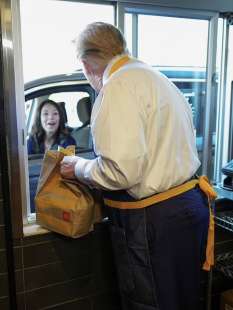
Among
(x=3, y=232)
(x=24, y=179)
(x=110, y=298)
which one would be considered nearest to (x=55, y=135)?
(x=24, y=179)

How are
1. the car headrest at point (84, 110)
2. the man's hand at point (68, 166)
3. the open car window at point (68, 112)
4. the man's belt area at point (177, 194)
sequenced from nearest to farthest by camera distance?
the man's belt area at point (177, 194), the man's hand at point (68, 166), the open car window at point (68, 112), the car headrest at point (84, 110)

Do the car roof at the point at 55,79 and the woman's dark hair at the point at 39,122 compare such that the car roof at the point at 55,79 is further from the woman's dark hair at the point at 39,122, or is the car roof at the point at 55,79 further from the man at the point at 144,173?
the man at the point at 144,173

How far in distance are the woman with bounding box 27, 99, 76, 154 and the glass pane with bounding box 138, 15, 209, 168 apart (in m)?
0.50

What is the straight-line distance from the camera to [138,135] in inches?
45.3

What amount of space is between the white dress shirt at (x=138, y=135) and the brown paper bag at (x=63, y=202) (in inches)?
5.5

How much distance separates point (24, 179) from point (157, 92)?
704 millimetres

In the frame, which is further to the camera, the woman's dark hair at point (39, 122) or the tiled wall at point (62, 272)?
the woman's dark hair at point (39, 122)

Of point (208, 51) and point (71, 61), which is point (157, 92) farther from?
point (208, 51)

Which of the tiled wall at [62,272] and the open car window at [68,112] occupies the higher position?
the open car window at [68,112]

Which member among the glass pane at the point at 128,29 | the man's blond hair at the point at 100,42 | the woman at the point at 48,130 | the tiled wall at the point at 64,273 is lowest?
the tiled wall at the point at 64,273

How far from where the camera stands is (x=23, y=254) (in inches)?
60.6

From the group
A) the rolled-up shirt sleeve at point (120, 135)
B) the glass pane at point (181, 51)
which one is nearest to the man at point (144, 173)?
the rolled-up shirt sleeve at point (120, 135)

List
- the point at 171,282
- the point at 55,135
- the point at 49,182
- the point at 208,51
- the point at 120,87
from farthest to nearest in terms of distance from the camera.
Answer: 1. the point at 208,51
2. the point at 55,135
3. the point at 49,182
4. the point at 171,282
5. the point at 120,87

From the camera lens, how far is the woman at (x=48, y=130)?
167 centimetres
